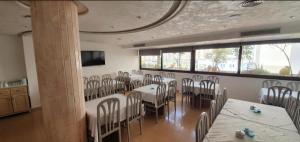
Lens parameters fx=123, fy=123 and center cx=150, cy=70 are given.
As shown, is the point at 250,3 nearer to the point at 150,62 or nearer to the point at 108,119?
the point at 108,119

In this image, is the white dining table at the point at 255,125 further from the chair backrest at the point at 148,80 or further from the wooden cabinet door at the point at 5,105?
the wooden cabinet door at the point at 5,105

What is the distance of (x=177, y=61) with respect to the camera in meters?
6.10

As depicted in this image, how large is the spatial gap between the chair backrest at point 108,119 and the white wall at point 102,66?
347 centimetres

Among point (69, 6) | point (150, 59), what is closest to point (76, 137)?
point (69, 6)

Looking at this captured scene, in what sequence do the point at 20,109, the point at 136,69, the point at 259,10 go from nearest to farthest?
the point at 259,10 → the point at 20,109 → the point at 136,69

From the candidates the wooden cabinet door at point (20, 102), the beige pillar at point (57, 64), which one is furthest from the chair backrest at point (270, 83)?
the wooden cabinet door at point (20, 102)

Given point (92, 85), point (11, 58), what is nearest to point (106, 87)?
point (92, 85)

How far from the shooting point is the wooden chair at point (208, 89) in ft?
11.9

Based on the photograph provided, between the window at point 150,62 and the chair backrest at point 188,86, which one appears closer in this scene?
the chair backrest at point 188,86

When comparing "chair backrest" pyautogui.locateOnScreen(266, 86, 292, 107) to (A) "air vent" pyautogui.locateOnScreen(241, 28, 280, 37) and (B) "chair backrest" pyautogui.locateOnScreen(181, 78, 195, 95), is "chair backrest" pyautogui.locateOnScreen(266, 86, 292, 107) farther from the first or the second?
(B) "chair backrest" pyautogui.locateOnScreen(181, 78, 195, 95)

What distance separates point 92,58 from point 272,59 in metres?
6.67

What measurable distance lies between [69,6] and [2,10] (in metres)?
1.16

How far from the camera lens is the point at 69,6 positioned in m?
1.56

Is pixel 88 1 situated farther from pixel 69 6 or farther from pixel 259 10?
pixel 259 10
